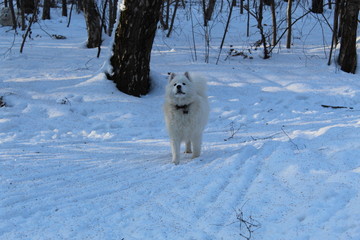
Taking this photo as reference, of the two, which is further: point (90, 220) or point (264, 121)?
point (264, 121)

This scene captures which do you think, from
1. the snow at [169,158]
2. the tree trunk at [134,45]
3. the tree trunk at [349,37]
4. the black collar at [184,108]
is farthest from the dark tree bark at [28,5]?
the black collar at [184,108]

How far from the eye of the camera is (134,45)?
8625 millimetres

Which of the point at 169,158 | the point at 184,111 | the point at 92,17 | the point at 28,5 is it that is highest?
the point at 28,5

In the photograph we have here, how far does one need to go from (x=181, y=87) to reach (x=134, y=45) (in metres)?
3.73

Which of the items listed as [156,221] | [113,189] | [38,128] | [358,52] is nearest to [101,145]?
[38,128]

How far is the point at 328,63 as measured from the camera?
11.5 metres

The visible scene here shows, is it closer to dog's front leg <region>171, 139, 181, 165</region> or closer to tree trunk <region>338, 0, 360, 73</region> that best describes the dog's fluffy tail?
dog's front leg <region>171, 139, 181, 165</region>

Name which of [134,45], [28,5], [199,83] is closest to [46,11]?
[28,5]

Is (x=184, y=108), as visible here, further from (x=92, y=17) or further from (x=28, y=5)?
(x=28, y=5)

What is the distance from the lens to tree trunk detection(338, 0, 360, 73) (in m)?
10.5

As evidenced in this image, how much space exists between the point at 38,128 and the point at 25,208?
147 inches

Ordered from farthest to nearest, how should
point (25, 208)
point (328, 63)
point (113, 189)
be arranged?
point (328, 63), point (113, 189), point (25, 208)

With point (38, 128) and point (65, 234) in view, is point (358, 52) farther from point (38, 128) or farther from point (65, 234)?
point (65, 234)

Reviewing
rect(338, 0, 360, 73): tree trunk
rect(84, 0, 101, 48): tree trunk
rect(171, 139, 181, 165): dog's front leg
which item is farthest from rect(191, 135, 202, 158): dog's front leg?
rect(84, 0, 101, 48): tree trunk
